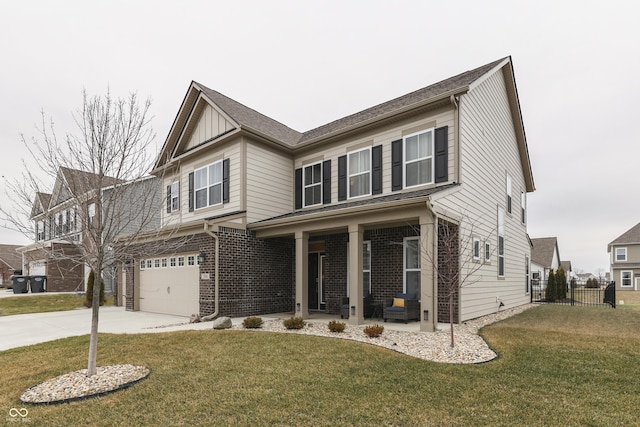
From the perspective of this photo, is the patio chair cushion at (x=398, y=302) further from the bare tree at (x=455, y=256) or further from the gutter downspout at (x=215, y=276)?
the gutter downspout at (x=215, y=276)

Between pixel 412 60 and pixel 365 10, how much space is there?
8684mm

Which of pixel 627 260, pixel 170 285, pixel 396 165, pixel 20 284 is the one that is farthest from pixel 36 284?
pixel 627 260

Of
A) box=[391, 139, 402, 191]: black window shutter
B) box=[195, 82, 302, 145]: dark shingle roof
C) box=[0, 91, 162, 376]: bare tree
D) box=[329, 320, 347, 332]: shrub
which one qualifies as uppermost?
box=[195, 82, 302, 145]: dark shingle roof

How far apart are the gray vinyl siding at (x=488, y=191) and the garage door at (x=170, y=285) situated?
880 cm

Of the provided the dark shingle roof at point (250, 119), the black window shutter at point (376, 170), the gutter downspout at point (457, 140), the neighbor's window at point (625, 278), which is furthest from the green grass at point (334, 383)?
the neighbor's window at point (625, 278)

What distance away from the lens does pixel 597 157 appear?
20.5 m

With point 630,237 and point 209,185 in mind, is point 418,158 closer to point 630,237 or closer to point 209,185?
point 209,185

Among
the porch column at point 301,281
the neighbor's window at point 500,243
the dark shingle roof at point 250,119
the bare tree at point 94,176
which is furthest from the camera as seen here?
the neighbor's window at point 500,243

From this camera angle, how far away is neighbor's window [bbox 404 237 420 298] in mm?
11086

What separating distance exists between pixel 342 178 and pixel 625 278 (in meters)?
38.1

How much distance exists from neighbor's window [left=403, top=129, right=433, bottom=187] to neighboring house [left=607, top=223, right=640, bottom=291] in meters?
36.9

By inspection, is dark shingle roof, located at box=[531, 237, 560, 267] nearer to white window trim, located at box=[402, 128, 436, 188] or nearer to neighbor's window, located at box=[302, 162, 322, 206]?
neighbor's window, located at box=[302, 162, 322, 206]

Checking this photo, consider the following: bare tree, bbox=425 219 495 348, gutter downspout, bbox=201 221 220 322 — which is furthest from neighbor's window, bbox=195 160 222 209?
bare tree, bbox=425 219 495 348

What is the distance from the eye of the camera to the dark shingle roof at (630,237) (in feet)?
119
